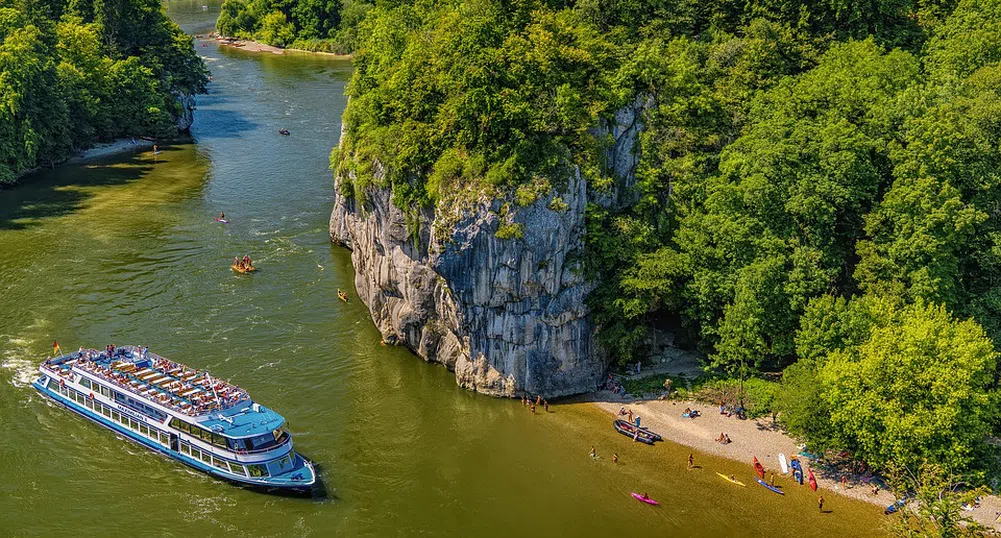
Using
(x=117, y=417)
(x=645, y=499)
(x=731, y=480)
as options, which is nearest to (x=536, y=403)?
Result: (x=645, y=499)

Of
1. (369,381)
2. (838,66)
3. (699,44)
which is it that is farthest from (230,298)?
(838,66)

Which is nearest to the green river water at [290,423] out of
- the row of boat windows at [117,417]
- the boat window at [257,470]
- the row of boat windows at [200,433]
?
the row of boat windows at [117,417]

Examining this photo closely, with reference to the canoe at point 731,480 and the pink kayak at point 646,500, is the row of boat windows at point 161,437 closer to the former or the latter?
the pink kayak at point 646,500

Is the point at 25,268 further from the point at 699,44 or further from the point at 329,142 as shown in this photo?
the point at 699,44

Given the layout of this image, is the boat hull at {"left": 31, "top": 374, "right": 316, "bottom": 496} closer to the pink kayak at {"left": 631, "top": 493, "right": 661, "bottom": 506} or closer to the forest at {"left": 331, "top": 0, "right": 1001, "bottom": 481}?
the pink kayak at {"left": 631, "top": 493, "right": 661, "bottom": 506}

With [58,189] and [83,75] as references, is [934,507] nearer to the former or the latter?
[58,189]
